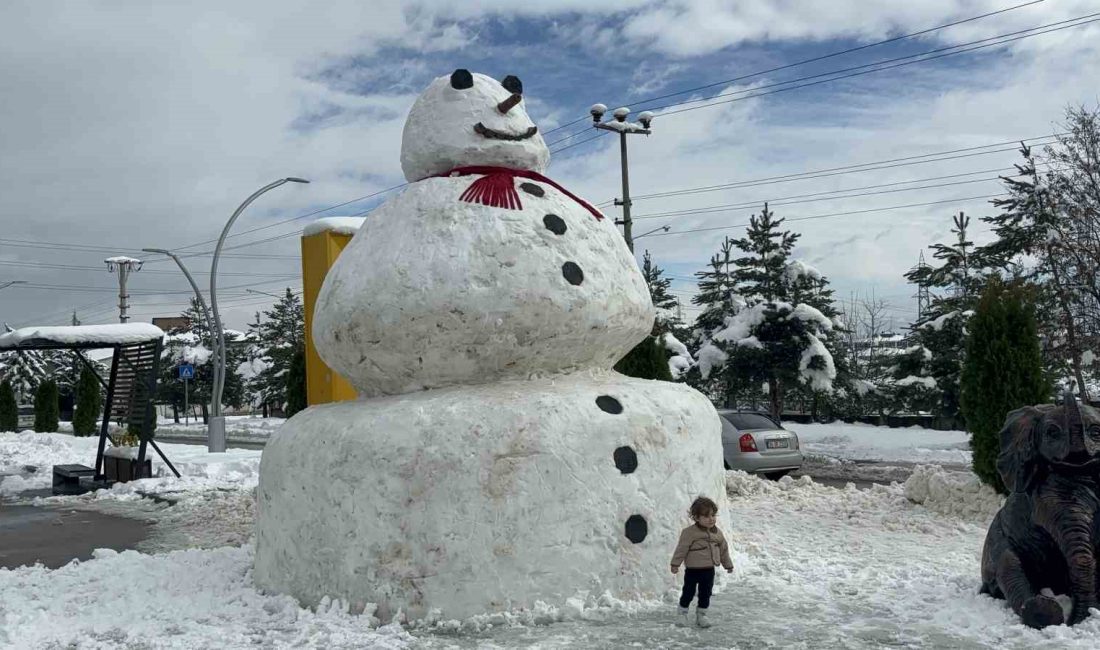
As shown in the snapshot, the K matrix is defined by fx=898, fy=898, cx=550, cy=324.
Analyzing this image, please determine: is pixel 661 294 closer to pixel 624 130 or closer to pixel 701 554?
pixel 624 130

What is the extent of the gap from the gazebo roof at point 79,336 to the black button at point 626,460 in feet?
35.8

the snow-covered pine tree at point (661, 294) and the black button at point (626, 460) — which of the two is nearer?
the black button at point (626, 460)

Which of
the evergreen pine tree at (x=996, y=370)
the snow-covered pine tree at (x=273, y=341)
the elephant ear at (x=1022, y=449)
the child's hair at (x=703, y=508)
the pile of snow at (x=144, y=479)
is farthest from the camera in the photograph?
the snow-covered pine tree at (x=273, y=341)

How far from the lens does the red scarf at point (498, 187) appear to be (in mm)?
6086

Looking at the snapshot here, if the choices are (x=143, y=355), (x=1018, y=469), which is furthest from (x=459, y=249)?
(x=143, y=355)

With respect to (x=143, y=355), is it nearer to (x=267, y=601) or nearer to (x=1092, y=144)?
(x=267, y=601)

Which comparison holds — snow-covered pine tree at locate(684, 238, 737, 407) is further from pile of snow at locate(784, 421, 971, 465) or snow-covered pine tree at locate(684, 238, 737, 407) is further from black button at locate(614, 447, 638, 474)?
black button at locate(614, 447, 638, 474)

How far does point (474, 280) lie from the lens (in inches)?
223

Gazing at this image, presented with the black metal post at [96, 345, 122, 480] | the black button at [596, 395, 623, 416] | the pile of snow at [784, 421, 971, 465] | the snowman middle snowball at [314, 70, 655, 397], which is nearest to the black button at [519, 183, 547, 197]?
the snowman middle snowball at [314, 70, 655, 397]

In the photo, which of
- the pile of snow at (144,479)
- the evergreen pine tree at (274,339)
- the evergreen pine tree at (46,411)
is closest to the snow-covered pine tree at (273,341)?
the evergreen pine tree at (274,339)

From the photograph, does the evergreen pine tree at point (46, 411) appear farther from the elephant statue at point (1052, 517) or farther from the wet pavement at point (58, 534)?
the elephant statue at point (1052, 517)

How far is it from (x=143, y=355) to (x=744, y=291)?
17301mm

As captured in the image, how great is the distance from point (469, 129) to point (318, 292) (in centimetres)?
329

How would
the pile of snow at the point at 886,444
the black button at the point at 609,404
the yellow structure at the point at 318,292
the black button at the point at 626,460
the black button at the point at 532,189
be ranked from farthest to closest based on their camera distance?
the pile of snow at the point at 886,444
the yellow structure at the point at 318,292
the black button at the point at 532,189
the black button at the point at 609,404
the black button at the point at 626,460
